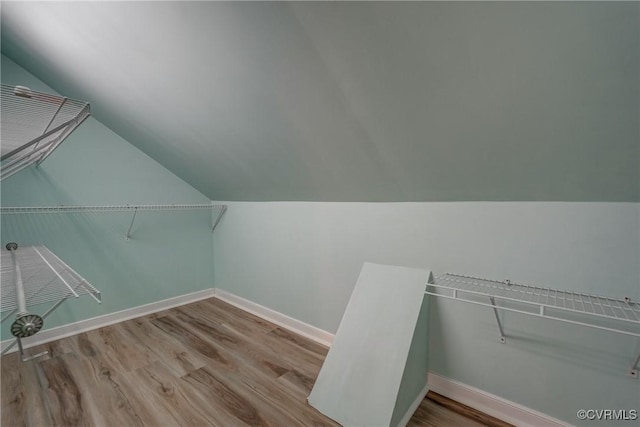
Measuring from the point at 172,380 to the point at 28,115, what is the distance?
159 cm

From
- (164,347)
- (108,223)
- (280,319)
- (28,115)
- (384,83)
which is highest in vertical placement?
(384,83)

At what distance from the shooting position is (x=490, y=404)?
1.45m

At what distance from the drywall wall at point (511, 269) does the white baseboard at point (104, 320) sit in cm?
161

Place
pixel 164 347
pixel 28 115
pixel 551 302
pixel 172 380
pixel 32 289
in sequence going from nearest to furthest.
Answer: pixel 28 115 < pixel 32 289 < pixel 551 302 < pixel 172 380 < pixel 164 347

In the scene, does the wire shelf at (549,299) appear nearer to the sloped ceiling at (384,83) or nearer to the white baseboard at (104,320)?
the sloped ceiling at (384,83)

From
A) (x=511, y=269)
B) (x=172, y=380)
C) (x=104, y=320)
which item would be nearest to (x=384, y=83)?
(x=511, y=269)

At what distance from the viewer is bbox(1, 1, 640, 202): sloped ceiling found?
0.84 meters

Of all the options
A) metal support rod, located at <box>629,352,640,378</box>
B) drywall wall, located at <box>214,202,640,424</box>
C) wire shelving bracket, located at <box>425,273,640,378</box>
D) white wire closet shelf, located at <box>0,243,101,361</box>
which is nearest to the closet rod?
white wire closet shelf, located at <box>0,243,101,361</box>

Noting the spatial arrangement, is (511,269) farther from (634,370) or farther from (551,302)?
(634,370)

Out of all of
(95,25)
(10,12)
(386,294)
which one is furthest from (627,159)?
(10,12)

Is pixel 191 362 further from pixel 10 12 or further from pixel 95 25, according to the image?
pixel 10 12

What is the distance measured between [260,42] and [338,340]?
158 centimetres

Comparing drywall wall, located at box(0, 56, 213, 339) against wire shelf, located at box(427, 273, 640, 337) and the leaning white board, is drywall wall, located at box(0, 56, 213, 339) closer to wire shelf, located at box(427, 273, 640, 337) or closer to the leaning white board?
the leaning white board

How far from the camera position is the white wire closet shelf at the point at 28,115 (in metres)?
0.76
